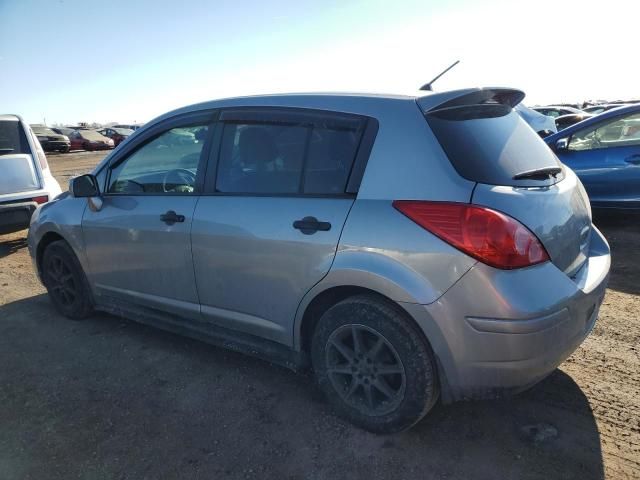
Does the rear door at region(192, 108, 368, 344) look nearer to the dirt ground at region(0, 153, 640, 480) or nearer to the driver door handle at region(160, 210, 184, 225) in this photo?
the driver door handle at region(160, 210, 184, 225)

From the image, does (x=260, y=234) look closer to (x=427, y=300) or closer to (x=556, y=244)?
(x=427, y=300)

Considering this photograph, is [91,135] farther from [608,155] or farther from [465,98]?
[465,98]

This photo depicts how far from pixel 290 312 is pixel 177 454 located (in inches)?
36.2

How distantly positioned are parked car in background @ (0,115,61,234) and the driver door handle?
427cm

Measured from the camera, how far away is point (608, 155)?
594 cm

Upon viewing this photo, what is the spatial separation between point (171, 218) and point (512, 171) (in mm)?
2082

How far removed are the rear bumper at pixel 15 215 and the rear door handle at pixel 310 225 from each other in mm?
5368

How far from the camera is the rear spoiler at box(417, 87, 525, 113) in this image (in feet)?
7.93

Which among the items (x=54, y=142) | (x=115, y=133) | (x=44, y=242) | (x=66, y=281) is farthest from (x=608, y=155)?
(x=115, y=133)

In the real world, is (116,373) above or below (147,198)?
below

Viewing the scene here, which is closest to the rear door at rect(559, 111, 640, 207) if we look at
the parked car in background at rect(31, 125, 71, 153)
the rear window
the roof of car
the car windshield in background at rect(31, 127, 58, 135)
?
the rear window

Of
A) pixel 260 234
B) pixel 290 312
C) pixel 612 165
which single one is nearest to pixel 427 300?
pixel 290 312

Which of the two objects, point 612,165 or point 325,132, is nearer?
point 325,132

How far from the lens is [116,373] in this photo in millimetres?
3338
